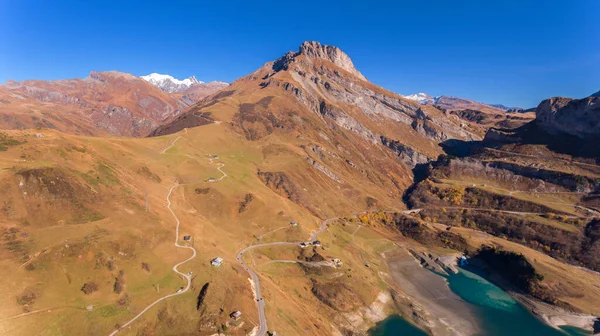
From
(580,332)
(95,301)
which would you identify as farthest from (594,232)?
(95,301)

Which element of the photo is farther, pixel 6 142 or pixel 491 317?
pixel 491 317

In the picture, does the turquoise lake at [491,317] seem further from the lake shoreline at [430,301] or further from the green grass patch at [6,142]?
the green grass patch at [6,142]

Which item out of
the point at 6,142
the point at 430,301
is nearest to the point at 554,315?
the point at 430,301

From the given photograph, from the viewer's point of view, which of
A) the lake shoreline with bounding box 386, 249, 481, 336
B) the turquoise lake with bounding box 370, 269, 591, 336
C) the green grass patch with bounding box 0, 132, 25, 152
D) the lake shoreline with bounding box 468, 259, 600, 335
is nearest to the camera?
the green grass patch with bounding box 0, 132, 25, 152

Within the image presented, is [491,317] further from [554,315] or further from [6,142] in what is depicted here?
[6,142]

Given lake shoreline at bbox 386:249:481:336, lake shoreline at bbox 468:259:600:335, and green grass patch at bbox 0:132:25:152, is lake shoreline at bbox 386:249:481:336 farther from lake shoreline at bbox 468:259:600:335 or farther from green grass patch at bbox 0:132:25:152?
green grass patch at bbox 0:132:25:152

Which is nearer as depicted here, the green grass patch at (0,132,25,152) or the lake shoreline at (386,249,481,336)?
the green grass patch at (0,132,25,152)

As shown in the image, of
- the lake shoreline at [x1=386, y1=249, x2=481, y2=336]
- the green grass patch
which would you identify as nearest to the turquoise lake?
the lake shoreline at [x1=386, y1=249, x2=481, y2=336]

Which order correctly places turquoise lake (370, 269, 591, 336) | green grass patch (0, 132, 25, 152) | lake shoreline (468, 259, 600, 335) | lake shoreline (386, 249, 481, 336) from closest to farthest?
green grass patch (0, 132, 25, 152)
turquoise lake (370, 269, 591, 336)
lake shoreline (386, 249, 481, 336)
lake shoreline (468, 259, 600, 335)
